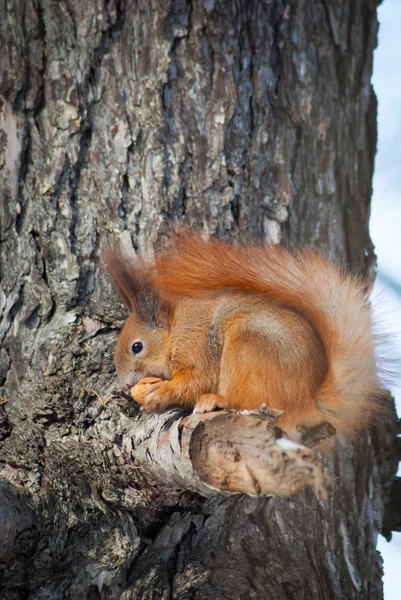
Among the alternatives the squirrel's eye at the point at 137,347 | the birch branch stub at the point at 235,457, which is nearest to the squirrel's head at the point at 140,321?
the squirrel's eye at the point at 137,347

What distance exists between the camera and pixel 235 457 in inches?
33.0

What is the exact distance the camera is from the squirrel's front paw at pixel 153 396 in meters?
1.16

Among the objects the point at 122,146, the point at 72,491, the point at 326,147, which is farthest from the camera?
the point at 326,147

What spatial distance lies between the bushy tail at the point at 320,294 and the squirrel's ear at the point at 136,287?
9 centimetres

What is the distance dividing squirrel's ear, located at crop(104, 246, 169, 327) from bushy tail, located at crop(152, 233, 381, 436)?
0.09 meters

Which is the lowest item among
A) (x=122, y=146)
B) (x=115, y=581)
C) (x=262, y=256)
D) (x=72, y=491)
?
(x=115, y=581)

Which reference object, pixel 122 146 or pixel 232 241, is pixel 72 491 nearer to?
pixel 232 241

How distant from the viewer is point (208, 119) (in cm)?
134

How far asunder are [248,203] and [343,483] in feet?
2.61

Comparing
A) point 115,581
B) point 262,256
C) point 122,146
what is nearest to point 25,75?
point 122,146

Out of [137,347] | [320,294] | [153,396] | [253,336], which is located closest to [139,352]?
[137,347]

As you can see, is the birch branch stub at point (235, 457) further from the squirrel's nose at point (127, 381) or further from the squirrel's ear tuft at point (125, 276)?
the squirrel's ear tuft at point (125, 276)

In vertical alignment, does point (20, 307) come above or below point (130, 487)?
above

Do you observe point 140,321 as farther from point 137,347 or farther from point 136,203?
point 136,203
